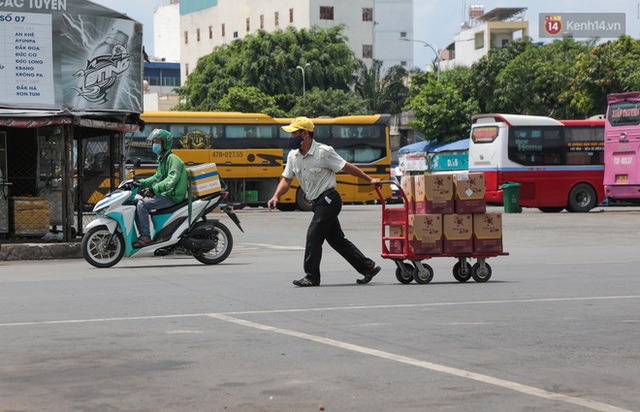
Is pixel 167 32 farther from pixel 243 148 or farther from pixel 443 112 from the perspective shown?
pixel 243 148

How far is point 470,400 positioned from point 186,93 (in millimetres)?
88260

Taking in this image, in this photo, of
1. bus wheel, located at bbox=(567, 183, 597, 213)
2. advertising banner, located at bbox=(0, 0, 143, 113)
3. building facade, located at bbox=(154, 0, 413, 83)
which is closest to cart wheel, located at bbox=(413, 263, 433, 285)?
advertising banner, located at bbox=(0, 0, 143, 113)

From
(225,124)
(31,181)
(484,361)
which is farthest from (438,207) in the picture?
(225,124)

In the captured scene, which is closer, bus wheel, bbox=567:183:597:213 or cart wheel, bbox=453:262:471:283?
cart wheel, bbox=453:262:471:283

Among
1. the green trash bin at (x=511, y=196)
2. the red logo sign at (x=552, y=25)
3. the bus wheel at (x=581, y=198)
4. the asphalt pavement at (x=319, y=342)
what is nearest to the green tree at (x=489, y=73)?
the bus wheel at (x=581, y=198)

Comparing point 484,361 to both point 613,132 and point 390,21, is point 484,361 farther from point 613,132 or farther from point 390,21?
point 390,21

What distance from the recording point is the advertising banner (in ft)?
63.5

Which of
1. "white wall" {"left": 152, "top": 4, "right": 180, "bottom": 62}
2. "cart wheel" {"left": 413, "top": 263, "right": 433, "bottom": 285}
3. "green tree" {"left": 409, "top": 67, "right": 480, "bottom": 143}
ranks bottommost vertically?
"cart wheel" {"left": 413, "top": 263, "right": 433, "bottom": 285}

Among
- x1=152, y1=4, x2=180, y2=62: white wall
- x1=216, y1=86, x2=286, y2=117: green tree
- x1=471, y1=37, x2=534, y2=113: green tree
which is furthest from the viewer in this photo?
x1=152, y1=4, x2=180, y2=62: white wall

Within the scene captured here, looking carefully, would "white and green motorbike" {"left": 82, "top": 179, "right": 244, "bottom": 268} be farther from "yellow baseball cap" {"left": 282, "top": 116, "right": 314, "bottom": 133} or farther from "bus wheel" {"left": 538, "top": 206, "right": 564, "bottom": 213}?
"bus wheel" {"left": 538, "top": 206, "right": 564, "bottom": 213}

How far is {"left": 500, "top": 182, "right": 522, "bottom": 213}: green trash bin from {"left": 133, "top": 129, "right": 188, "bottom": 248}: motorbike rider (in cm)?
2421

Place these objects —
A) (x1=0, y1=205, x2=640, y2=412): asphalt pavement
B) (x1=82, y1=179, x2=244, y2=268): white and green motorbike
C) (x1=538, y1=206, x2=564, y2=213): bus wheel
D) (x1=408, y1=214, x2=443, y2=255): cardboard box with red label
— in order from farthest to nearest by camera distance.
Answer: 1. (x1=538, y1=206, x2=564, y2=213): bus wheel
2. (x1=82, y1=179, x2=244, y2=268): white and green motorbike
3. (x1=408, y1=214, x2=443, y2=255): cardboard box with red label
4. (x1=0, y1=205, x2=640, y2=412): asphalt pavement

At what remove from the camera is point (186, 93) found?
93.1 m

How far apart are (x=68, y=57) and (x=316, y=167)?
8190 mm
